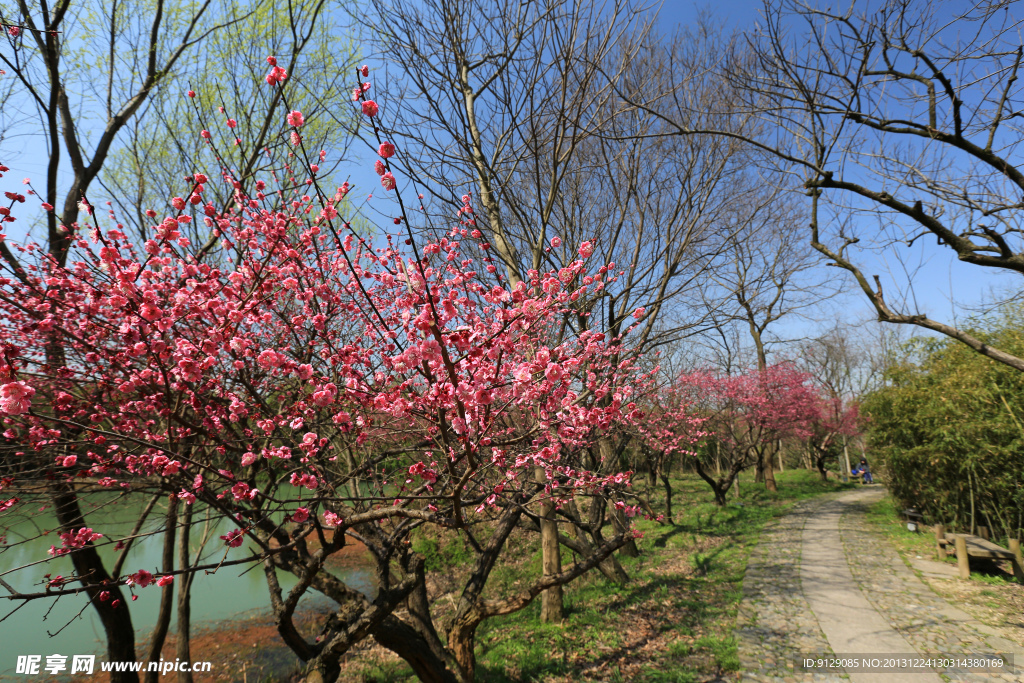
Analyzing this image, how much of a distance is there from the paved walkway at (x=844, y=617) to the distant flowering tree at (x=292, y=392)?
91.0 inches

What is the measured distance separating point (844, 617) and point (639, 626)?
90.6 inches

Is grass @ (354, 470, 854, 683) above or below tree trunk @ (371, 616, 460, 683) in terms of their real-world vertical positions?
below

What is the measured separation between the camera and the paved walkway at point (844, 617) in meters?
4.12

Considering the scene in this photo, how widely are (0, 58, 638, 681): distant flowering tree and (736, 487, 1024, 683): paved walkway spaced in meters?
2.31

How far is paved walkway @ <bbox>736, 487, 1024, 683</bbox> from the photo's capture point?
13.5ft

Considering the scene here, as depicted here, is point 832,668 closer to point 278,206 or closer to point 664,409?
point 664,409

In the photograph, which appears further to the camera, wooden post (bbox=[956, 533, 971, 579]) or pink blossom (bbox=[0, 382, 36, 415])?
wooden post (bbox=[956, 533, 971, 579])

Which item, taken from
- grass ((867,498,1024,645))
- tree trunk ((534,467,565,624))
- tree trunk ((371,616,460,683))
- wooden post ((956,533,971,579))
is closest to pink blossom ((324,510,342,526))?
tree trunk ((371,616,460,683))

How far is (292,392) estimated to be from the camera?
10.5 feet

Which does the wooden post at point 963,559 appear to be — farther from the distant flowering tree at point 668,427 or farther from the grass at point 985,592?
the distant flowering tree at point 668,427

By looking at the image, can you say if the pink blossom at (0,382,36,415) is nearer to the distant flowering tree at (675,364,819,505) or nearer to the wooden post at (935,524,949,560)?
the wooden post at (935,524,949,560)

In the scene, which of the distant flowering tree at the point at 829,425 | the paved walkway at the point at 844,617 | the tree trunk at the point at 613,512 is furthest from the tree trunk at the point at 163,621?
the distant flowering tree at the point at 829,425

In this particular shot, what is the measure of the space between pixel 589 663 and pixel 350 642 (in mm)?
2656

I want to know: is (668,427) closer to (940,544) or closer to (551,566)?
(940,544)
